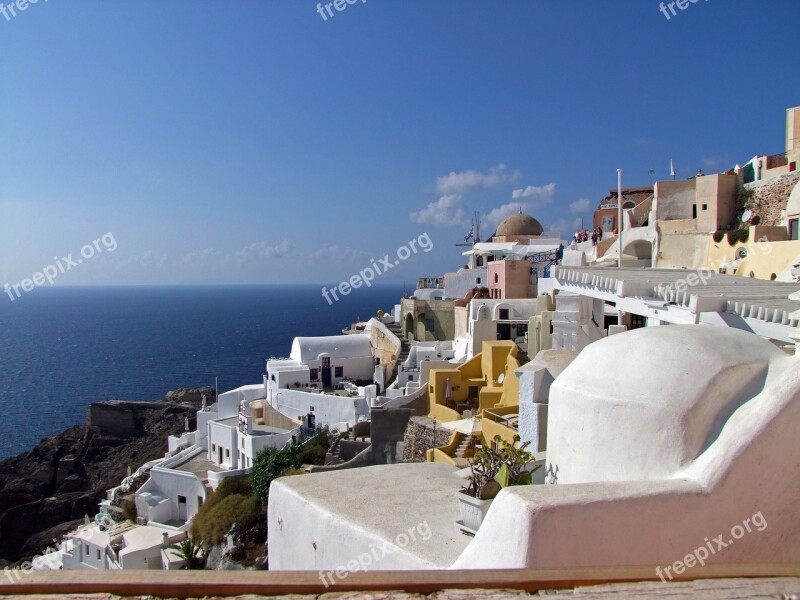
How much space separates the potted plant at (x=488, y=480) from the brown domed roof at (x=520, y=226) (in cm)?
3775

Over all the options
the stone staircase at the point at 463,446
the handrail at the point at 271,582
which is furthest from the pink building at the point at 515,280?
the handrail at the point at 271,582

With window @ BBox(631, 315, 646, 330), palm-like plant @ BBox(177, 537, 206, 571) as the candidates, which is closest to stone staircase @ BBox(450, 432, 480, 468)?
window @ BBox(631, 315, 646, 330)

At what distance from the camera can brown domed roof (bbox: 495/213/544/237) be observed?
43938mm

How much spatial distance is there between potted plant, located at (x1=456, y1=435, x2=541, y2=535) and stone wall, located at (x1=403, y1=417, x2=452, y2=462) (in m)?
11.8

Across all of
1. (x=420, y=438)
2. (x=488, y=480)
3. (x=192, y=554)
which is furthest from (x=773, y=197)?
(x=192, y=554)

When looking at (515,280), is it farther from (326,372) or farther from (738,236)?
(738,236)

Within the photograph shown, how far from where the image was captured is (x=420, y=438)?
2014 cm

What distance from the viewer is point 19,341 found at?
4385 inches

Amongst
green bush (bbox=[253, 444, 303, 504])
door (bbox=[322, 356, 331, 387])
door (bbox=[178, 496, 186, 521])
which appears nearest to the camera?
green bush (bbox=[253, 444, 303, 504])

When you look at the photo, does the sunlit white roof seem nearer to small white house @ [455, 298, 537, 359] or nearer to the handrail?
small white house @ [455, 298, 537, 359]

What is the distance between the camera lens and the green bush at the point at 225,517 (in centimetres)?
1920

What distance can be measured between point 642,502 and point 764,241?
59.7 feet

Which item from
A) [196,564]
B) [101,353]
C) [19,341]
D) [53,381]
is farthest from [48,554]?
[19,341]

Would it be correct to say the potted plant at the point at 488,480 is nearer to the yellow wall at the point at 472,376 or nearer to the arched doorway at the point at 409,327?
the yellow wall at the point at 472,376
